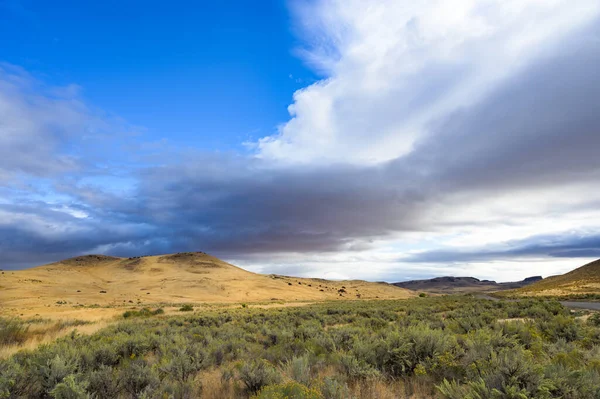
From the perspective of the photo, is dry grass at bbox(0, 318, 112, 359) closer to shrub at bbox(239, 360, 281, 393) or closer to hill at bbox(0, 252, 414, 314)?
shrub at bbox(239, 360, 281, 393)

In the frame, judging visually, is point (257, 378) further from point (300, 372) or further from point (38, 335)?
point (38, 335)

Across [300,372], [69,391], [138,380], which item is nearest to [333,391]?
[300,372]

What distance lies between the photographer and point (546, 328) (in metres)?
11.8

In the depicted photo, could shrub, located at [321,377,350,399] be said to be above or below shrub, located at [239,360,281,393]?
above

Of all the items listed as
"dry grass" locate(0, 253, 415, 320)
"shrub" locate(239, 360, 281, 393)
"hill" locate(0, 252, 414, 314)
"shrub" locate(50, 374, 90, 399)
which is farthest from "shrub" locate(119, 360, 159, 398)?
"hill" locate(0, 252, 414, 314)

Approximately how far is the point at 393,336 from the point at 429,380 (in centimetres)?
165

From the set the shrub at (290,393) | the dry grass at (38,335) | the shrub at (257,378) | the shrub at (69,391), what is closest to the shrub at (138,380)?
the shrub at (69,391)

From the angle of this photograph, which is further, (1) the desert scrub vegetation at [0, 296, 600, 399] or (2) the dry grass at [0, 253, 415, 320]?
(2) the dry grass at [0, 253, 415, 320]

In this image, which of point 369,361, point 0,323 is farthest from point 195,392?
point 0,323

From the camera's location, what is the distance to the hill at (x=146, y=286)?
5775 cm

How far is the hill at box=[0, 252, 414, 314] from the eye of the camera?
5775 cm

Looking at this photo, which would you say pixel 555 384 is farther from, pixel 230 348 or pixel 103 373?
pixel 230 348

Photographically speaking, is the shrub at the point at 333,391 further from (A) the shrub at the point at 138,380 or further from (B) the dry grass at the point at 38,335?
(B) the dry grass at the point at 38,335

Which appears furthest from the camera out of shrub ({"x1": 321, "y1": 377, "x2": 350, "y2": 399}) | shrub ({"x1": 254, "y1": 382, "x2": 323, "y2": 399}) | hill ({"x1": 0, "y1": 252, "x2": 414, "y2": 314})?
hill ({"x1": 0, "y1": 252, "x2": 414, "y2": 314})
